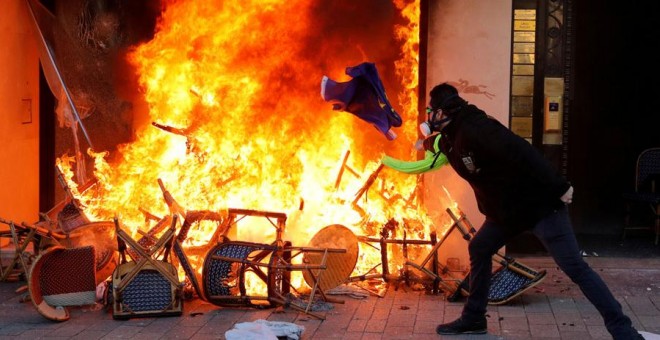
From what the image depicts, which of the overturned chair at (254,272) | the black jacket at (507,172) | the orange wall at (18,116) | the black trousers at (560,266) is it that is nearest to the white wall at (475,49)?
the overturned chair at (254,272)

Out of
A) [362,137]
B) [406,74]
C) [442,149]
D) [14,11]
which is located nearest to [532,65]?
[406,74]

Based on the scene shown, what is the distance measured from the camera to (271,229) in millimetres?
9320

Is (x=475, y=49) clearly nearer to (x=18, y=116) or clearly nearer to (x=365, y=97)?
(x=365, y=97)

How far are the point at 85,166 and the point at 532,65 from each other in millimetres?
5211

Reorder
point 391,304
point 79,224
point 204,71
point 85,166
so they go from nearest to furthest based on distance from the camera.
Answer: point 391,304 < point 79,224 < point 204,71 < point 85,166

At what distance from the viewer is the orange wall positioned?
33.5ft

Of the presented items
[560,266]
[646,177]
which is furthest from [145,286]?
[646,177]

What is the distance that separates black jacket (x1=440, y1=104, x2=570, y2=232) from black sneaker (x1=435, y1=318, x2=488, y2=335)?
0.91 metres

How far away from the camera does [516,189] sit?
22.3 feet

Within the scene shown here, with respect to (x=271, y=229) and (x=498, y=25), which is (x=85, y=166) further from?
(x=498, y=25)

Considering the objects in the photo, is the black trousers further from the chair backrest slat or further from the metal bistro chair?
the chair backrest slat

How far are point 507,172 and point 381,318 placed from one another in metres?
1.92

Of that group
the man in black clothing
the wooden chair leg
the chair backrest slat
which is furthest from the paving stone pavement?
the chair backrest slat

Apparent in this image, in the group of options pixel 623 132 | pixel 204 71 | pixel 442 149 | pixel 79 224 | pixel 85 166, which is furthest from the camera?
pixel 623 132
